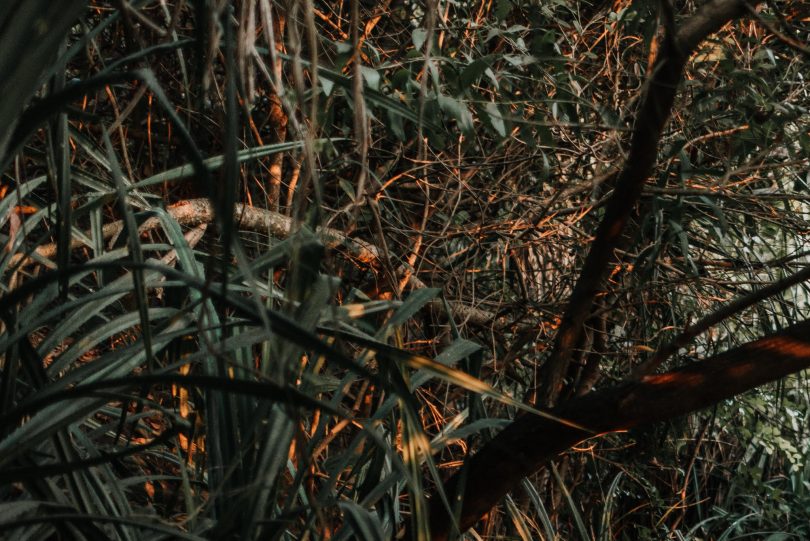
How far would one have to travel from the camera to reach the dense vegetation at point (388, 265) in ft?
2.29

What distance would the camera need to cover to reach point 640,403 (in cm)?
89

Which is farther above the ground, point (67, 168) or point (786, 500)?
point (67, 168)

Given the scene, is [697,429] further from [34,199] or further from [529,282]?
[34,199]

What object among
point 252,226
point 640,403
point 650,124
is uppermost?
point 650,124

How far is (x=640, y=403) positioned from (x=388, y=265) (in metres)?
0.36

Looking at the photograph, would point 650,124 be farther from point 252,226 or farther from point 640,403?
point 252,226

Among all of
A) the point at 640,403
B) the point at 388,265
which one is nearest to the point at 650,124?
the point at 640,403

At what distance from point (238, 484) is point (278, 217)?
3.05 feet

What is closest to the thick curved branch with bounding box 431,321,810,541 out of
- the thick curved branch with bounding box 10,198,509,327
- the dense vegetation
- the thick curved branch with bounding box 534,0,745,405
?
the dense vegetation

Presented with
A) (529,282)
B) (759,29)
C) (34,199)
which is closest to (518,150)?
(529,282)

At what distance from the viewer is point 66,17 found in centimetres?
63

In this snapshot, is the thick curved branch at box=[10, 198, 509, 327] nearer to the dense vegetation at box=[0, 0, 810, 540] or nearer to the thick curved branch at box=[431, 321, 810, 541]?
the dense vegetation at box=[0, 0, 810, 540]

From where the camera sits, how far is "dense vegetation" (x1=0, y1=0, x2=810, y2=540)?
70 centimetres

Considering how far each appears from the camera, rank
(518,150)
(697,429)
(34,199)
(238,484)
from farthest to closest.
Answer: (697,429) → (518,150) → (34,199) → (238,484)
